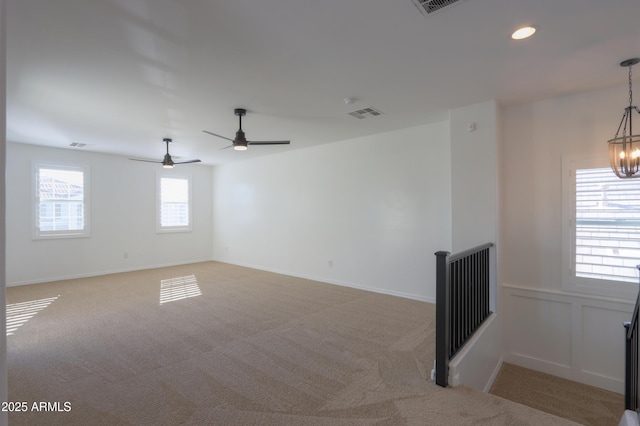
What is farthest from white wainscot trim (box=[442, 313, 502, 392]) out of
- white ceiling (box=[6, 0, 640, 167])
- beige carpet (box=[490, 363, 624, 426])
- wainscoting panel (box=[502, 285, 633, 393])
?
white ceiling (box=[6, 0, 640, 167])

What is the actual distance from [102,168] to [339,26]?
6.68 m

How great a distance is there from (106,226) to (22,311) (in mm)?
Result: 2762

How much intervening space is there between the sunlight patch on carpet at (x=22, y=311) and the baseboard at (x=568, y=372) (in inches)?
238

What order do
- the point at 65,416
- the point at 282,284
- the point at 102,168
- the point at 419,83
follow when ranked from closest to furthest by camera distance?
1. the point at 65,416
2. the point at 419,83
3. the point at 282,284
4. the point at 102,168

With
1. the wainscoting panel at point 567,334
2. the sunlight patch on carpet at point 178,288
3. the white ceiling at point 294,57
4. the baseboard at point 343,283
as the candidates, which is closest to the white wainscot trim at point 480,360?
the wainscoting panel at point 567,334

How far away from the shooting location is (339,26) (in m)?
2.20

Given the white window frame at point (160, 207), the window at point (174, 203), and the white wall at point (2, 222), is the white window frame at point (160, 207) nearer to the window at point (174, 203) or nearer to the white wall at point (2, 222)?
→ the window at point (174, 203)

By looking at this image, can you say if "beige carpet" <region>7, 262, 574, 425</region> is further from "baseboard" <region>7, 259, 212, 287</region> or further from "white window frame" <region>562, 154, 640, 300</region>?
"white window frame" <region>562, 154, 640, 300</region>

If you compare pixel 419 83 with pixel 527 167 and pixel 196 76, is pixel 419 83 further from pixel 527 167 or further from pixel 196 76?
pixel 196 76

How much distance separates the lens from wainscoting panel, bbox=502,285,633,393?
3191 mm

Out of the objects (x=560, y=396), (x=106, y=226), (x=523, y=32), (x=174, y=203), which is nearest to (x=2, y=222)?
(x=523, y=32)

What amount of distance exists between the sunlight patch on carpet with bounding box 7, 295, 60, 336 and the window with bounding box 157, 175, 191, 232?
2.99 metres

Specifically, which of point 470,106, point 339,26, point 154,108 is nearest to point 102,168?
point 154,108

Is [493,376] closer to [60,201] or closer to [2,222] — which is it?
[2,222]
